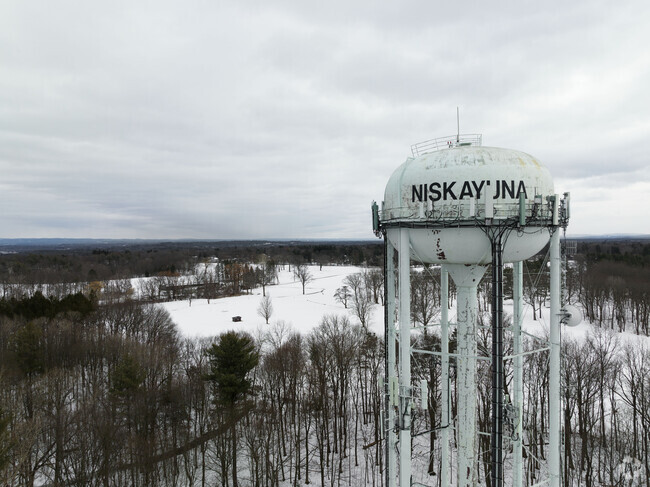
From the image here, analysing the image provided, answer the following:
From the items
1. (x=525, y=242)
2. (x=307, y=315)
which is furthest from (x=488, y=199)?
(x=307, y=315)

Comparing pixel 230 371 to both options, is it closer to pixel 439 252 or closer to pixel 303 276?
pixel 439 252

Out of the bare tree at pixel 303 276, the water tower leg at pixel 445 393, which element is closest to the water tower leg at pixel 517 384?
the water tower leg at pixel 445 393

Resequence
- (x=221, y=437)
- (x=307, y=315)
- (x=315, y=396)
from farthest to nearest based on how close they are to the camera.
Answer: (x=307, y=315)
(x=315, y=396)
(x=221, y=437)

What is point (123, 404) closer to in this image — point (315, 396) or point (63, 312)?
point (315, 396)

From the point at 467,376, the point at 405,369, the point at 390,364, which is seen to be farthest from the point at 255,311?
the point at 405,369

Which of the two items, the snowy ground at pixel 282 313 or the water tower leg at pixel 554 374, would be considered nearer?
the water tower leg at pixel 554 374

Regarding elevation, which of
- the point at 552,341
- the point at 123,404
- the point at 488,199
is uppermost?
the point at 488,199

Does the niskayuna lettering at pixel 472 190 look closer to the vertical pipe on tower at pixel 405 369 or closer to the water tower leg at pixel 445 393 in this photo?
the vertical pipe on tower at pixel 405 369
